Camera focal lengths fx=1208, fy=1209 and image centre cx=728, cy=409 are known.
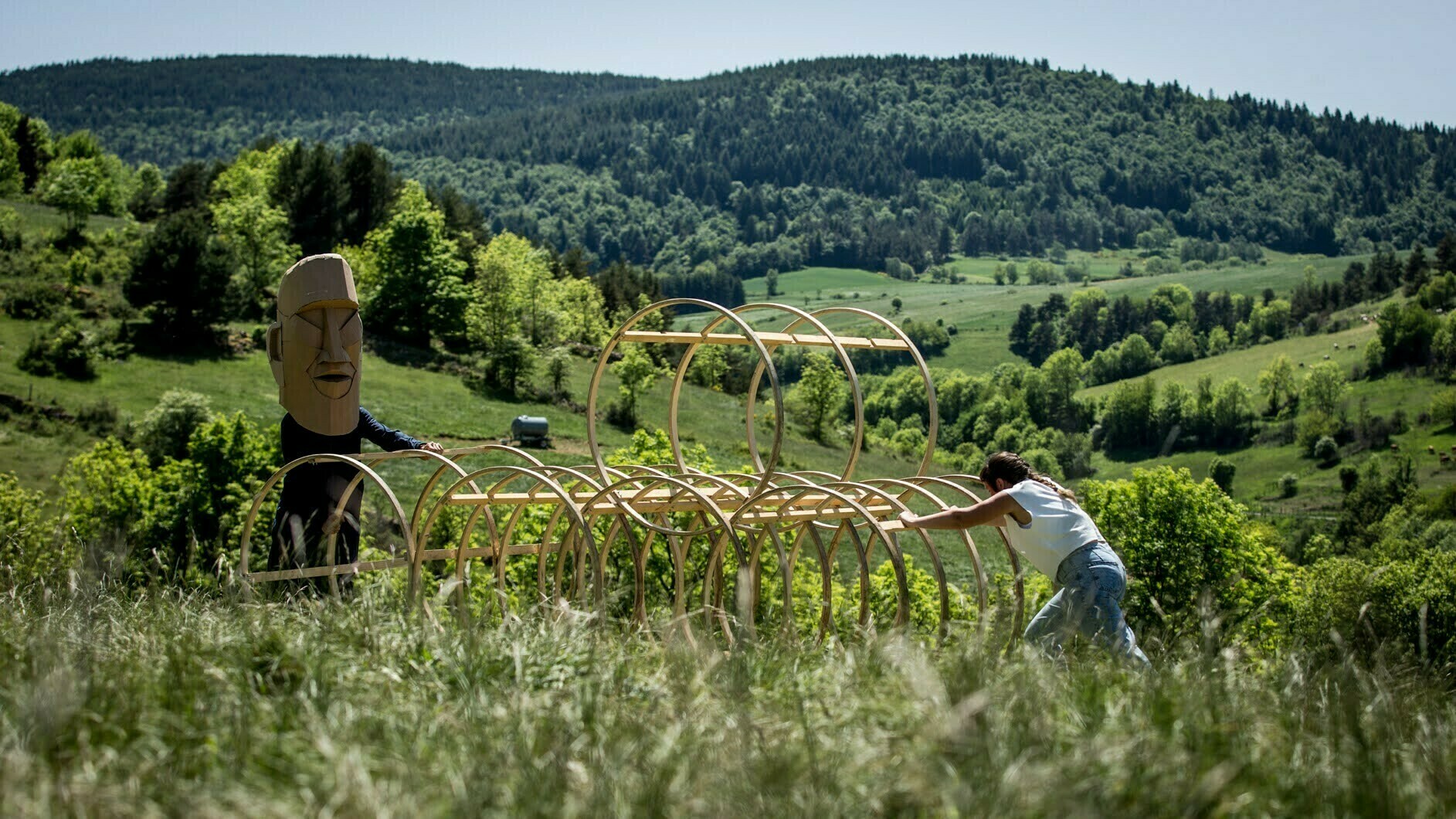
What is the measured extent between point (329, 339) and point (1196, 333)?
176 meters

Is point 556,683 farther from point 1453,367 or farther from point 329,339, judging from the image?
point 1453,367

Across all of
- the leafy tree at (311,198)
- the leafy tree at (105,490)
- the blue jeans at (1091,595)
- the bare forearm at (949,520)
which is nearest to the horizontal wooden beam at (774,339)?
the bare forearm at (949,520)

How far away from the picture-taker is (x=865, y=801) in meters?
3.55

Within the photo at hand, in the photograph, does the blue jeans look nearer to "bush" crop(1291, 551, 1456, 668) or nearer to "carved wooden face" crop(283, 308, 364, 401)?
"carved wooden face" crop(283, 308, 364, 401)

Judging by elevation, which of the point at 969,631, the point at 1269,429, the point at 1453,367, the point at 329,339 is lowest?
the point at 1269,429

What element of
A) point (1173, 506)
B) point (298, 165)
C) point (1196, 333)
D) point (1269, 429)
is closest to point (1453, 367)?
point (1269, 429)

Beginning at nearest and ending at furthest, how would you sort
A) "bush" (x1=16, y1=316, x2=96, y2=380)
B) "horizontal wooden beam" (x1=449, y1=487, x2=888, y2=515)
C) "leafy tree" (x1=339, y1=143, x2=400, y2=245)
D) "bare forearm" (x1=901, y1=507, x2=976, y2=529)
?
"bare forearm" (x1=901, y1=507, x2=976, y2=529), "horizontal wooden beam" (x1=449, y1=487, x2=888, y2=515), "bush" (x1=16, y1=316, x2=96, y2=380), "leafy tree" (x1=339, y1=143, x2=400, y2=245)

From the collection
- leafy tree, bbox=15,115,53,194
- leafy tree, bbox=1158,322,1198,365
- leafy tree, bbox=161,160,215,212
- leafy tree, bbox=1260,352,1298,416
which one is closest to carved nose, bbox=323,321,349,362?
leafy tree, bbox=161,160,215,212

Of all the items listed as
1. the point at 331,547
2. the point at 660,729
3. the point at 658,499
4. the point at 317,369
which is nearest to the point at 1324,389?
the point at 658,499

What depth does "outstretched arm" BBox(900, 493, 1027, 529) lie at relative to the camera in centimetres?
720

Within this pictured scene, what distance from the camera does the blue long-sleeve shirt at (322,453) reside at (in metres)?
9.20

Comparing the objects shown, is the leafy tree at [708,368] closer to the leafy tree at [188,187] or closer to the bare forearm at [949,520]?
the leafy tree at [188,187]

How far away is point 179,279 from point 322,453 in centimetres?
5111

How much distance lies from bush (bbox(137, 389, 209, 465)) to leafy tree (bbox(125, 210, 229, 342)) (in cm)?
1507
